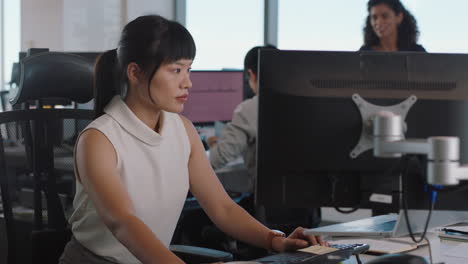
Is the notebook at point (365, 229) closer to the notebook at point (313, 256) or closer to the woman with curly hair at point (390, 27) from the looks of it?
the notebook at point (313, 256)

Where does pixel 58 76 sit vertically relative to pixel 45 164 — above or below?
above

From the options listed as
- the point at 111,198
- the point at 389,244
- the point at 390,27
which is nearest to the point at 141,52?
the point at 111,198

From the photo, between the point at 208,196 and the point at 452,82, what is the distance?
0.72 meters

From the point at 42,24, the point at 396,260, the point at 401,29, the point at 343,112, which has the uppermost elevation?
the point at 42,24

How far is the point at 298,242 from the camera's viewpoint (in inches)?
A: 60.3

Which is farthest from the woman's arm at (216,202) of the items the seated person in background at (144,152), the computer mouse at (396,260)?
the computer mouse at (396,260)

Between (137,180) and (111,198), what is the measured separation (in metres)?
0.17

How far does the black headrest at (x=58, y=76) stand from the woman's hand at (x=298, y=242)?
0.68 meters

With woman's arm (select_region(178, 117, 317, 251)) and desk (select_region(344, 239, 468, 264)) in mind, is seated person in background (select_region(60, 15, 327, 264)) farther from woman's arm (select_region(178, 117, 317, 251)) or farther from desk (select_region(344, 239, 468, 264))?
desk (select_region(344, 239, 468, 264))

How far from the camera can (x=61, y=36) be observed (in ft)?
20.4

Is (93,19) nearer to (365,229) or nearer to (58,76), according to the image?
(58,76)

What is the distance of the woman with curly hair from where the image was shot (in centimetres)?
354

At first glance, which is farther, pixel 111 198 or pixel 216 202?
pixel 216 202

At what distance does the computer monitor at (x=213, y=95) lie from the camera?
3846 mm
